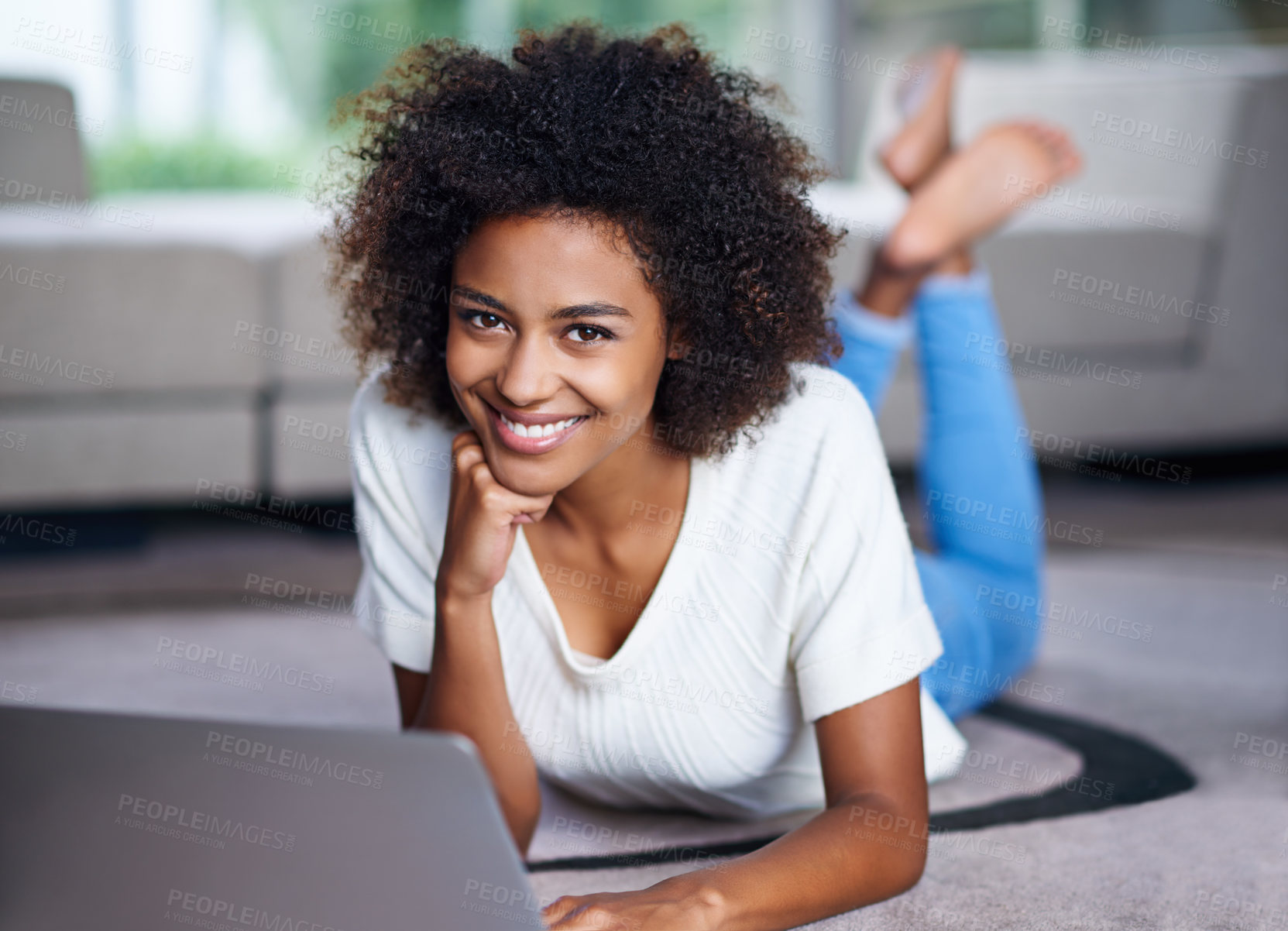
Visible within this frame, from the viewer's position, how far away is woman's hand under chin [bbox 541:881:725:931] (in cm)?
81

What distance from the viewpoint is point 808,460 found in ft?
3.58

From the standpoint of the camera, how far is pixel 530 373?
3.11 ft

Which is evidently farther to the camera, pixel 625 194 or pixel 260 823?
pixel 625 194

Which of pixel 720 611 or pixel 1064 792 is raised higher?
pixel 720 611

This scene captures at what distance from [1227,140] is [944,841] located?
2.12 metres

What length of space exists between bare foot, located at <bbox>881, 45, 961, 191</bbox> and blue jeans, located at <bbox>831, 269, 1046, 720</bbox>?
244mm

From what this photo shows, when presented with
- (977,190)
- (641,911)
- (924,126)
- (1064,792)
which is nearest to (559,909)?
(641,911)

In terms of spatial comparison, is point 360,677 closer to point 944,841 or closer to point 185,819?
point 944,841

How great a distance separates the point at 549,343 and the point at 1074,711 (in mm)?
1038

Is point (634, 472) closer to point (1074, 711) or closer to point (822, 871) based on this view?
point (822, 871)

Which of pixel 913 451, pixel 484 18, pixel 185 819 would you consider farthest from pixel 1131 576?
pixel 484 18

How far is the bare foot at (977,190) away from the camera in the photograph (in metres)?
1.77

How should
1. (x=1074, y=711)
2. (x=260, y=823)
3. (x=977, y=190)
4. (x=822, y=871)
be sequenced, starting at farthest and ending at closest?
(x=977, y=190) < (x=1074, y=711) < (x=822, y=871) < (x=260, y=823)

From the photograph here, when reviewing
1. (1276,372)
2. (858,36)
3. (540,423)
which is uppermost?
(858,36)
